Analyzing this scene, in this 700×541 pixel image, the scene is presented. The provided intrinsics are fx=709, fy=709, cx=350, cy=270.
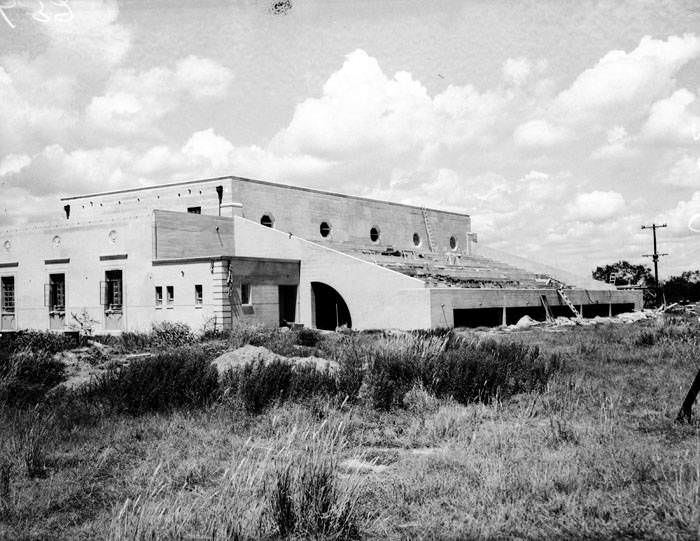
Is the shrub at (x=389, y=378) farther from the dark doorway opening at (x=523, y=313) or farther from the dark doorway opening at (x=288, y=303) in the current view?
the dark doorway opening at (x=523, y=313)

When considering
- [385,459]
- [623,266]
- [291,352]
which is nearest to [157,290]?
[291,352]

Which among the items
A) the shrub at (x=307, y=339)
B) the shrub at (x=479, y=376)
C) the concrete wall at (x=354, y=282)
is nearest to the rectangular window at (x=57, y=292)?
the concrete wall at (x=354, y=282)

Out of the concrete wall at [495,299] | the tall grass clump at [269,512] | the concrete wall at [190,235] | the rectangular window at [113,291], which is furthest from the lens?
the rectangular window at [113,291]

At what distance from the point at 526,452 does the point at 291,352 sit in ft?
35.0

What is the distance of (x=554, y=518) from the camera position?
5492mm

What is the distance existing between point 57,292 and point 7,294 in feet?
12.0

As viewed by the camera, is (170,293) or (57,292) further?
(57,292)

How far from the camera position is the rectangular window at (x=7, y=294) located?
120ft

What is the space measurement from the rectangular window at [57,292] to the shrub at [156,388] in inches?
980

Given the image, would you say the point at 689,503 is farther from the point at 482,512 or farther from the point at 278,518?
the point at 278,518

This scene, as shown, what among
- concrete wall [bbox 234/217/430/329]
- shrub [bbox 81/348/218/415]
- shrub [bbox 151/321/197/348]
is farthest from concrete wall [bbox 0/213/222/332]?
shrub [bbox 81/348/218/415]

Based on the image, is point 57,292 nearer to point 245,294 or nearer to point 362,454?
point 245,294

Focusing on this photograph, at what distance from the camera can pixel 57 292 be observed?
35.3 meters

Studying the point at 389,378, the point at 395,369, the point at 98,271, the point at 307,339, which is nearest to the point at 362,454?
the point at 389,378
